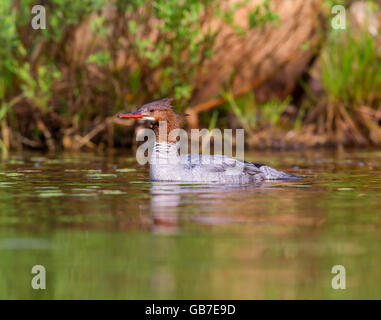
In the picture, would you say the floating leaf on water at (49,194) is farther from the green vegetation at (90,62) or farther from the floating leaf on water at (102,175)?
the green vegetation at (90,62)

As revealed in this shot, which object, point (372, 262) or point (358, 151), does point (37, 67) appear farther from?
point (372, 262)

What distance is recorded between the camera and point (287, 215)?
22.5 ft

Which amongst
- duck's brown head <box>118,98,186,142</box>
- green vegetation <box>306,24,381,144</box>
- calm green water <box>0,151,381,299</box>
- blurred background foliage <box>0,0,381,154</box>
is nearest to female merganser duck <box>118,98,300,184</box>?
duck's brown head <box>118,98,186,142</box>

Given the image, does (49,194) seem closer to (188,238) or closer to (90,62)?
(188,238)

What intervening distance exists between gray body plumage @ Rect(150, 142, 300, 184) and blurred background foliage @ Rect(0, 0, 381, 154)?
5.37m

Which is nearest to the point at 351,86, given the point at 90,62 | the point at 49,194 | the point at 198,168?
the point at 90,62

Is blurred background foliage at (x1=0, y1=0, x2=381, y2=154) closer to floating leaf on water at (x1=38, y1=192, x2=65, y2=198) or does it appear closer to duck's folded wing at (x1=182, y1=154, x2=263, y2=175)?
duck's folded wing at (x1=182, y1=154, x2=263, y2=175)

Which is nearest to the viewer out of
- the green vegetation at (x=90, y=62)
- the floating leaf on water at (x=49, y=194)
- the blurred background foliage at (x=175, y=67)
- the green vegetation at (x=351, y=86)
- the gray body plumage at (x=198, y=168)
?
the floating leaf on water at (x=49, y=194)

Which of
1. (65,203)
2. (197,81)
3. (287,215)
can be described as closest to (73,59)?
(197,81)

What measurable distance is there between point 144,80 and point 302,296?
1287cm

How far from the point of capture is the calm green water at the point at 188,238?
4.48 meters

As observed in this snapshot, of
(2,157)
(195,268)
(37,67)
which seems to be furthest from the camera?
(37,67)

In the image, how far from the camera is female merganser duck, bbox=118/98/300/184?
30.7 ft

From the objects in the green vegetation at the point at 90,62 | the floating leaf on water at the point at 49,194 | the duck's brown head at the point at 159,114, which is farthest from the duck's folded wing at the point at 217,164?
the green vegetation at the point at 90,62
